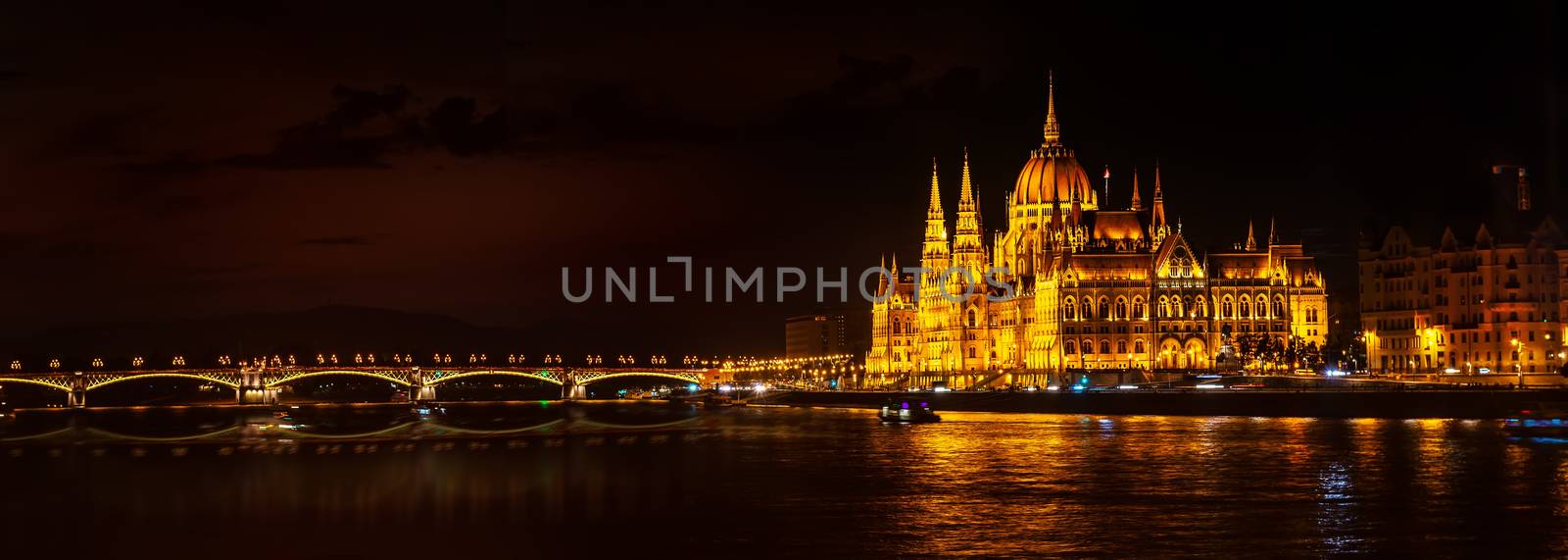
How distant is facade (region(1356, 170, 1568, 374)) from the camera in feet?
470

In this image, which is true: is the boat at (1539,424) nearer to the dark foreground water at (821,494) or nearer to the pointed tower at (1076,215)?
the dark foreground water at (821,494)

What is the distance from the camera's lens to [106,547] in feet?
169

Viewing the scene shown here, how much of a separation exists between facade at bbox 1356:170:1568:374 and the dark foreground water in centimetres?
3966

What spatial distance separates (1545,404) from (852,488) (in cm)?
4512

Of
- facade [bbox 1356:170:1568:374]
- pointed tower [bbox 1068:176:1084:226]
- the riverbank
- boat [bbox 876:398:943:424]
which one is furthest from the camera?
pointed tower [bbox 1068:176:1084:226]

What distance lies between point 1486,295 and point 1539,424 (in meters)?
60.2

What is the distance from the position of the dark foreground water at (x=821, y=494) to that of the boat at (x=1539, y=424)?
1.07 metres

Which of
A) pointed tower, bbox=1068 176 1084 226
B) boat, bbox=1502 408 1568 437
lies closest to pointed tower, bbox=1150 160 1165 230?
pointed tower, bbox=1068 176 1084 226

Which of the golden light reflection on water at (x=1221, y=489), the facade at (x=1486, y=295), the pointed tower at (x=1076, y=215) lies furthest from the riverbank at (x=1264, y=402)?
the pointed tower at (x=1076, y=215)

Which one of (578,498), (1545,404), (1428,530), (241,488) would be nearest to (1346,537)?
(1428,530)

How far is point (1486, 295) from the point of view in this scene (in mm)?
145625

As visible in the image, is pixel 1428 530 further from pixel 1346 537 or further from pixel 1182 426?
pixel 1182 426

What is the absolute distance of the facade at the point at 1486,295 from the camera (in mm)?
143375

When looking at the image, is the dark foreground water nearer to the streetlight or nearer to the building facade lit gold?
the streetlight
